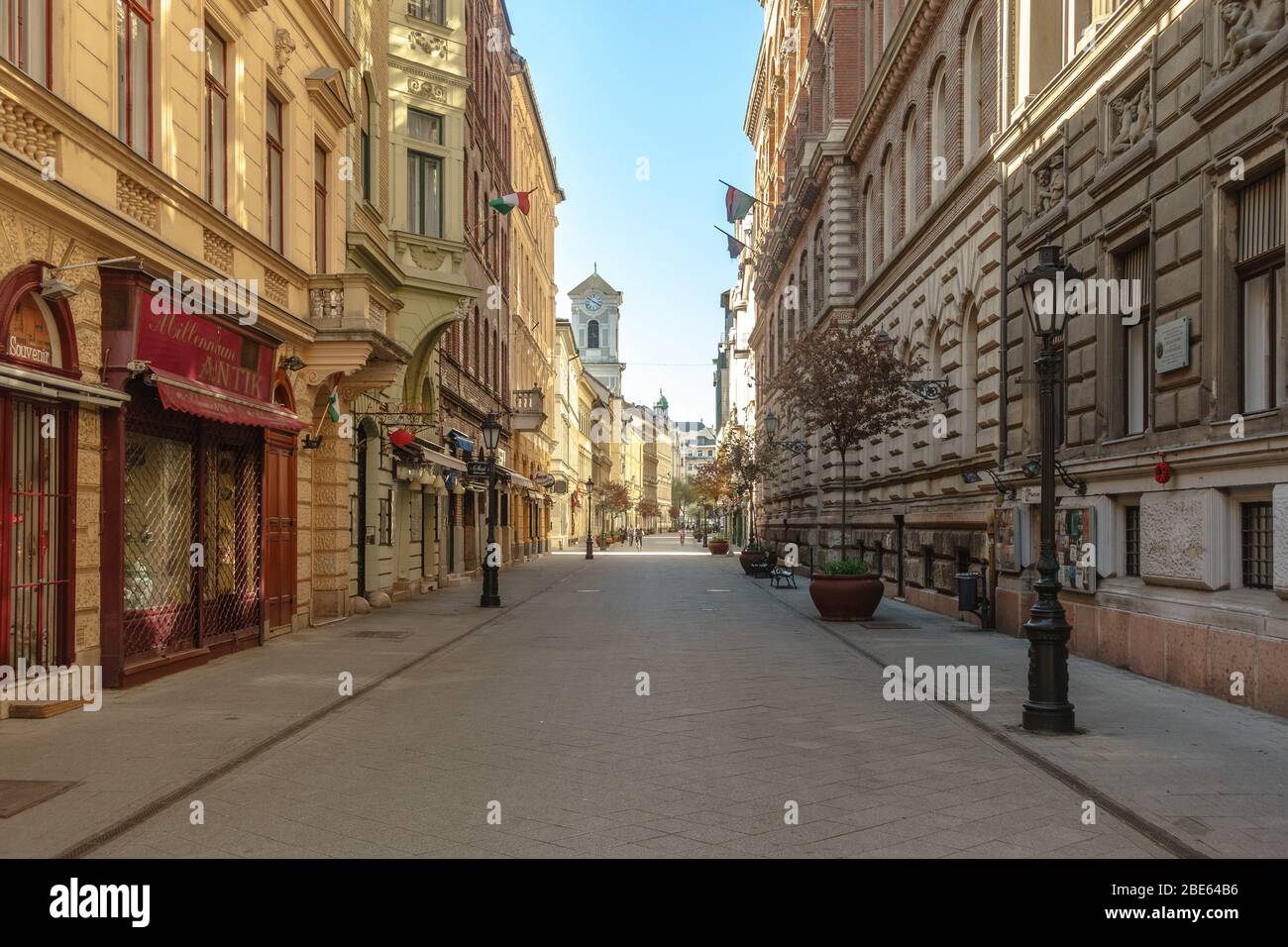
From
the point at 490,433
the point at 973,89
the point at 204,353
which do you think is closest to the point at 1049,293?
the point at 204,353

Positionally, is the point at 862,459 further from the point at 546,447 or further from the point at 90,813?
the point at 546,447

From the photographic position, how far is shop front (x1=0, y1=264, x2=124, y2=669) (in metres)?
9.02

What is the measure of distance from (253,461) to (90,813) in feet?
29.1

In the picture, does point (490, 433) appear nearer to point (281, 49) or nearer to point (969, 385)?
point (281, 49)

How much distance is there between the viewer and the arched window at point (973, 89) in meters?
19.5

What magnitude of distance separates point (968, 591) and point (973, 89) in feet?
29.2

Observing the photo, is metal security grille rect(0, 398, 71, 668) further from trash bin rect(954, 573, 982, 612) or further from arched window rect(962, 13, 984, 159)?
arched window rect(962, 13, 984, 159)

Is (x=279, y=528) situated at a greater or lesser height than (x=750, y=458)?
lesser

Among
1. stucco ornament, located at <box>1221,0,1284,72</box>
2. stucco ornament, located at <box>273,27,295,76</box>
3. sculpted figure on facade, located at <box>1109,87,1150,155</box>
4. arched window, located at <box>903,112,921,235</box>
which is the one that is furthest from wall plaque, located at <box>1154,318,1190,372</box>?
arched window, located at <box>903,112,921,235</box>

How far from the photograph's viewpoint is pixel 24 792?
22.0ft

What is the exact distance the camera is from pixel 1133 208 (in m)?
12.6

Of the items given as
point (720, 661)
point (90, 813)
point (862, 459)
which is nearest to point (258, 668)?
→ point (720, 661)

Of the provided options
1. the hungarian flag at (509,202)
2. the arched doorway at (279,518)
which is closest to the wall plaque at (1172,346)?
the arched doorway at (279,518)

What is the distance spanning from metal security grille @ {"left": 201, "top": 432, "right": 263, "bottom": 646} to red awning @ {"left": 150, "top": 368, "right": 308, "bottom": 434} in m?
0.58
